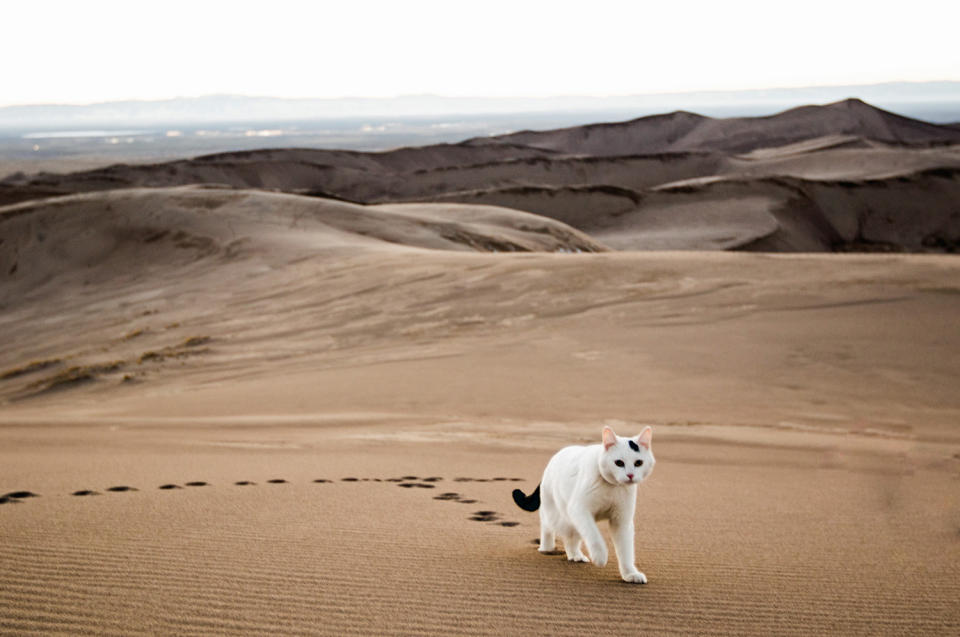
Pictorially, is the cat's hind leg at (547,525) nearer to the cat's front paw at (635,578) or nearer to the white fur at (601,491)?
the white fur at (601,491)

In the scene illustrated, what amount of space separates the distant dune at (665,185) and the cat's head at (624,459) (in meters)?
25.5

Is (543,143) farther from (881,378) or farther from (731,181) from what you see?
(881,378)

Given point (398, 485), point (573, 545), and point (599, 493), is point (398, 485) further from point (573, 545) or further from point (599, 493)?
point (599, 493)

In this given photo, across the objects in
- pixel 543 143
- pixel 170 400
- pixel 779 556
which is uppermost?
pixel 543 143

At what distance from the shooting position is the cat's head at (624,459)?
292 cm

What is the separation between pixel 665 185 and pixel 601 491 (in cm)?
3891

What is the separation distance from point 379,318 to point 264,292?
304 cm

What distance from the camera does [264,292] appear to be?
14016 mm

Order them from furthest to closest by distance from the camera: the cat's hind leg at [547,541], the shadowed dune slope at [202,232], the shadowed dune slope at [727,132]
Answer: the shadowed dune slope at [727,132], the shadowed dune slope at [202,232], the cat's hind leg at [547,541]

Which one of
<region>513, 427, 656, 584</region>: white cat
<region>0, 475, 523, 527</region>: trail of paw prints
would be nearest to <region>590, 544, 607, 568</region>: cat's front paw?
<region>513, 427, 656, 584</region>: white cat

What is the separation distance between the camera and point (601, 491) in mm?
3076

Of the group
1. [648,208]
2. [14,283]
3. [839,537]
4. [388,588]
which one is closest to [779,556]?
[839,537]

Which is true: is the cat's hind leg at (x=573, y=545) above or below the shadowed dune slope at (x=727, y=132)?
below

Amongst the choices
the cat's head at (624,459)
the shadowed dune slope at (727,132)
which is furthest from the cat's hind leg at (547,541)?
the shadowed dune slope at (727,132)
